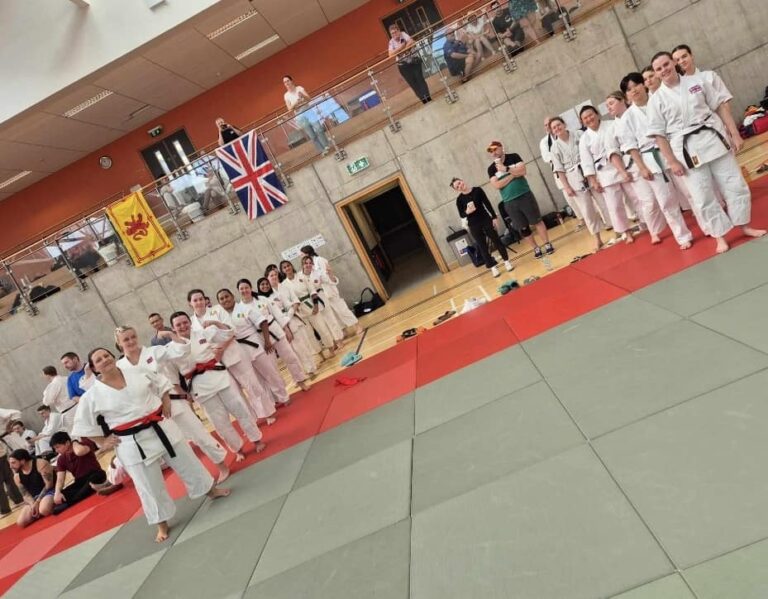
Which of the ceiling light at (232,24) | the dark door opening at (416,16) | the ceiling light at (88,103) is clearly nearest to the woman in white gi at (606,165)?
the ceiling light at (232,24)

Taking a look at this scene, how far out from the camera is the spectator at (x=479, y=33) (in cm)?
1202

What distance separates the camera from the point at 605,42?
12031mm

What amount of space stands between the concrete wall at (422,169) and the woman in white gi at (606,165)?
5.28m

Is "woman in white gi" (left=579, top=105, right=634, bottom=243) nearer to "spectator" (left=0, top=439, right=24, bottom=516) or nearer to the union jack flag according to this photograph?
the union jack flag

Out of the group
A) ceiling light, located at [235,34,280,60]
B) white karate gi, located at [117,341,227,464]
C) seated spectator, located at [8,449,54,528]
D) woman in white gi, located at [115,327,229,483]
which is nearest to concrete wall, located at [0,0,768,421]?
seated spectator, located at [8,449,54,528]

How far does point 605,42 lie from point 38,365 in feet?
51.1

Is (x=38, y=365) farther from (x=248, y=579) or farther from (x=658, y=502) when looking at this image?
(x=658, y=502)

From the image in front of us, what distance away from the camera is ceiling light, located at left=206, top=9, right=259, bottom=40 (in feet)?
46.5

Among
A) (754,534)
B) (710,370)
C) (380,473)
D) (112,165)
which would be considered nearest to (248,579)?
(380,473)

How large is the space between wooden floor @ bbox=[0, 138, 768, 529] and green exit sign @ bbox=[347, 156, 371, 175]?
10.5 feet

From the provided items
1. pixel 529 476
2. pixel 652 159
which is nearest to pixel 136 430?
pixel 529 476

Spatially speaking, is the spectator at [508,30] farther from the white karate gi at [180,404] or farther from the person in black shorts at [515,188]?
the white karate gi at [180,404]

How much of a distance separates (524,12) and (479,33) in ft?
3.40

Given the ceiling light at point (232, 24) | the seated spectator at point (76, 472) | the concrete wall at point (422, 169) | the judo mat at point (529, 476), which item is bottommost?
the judo mat at point (529, 476)
